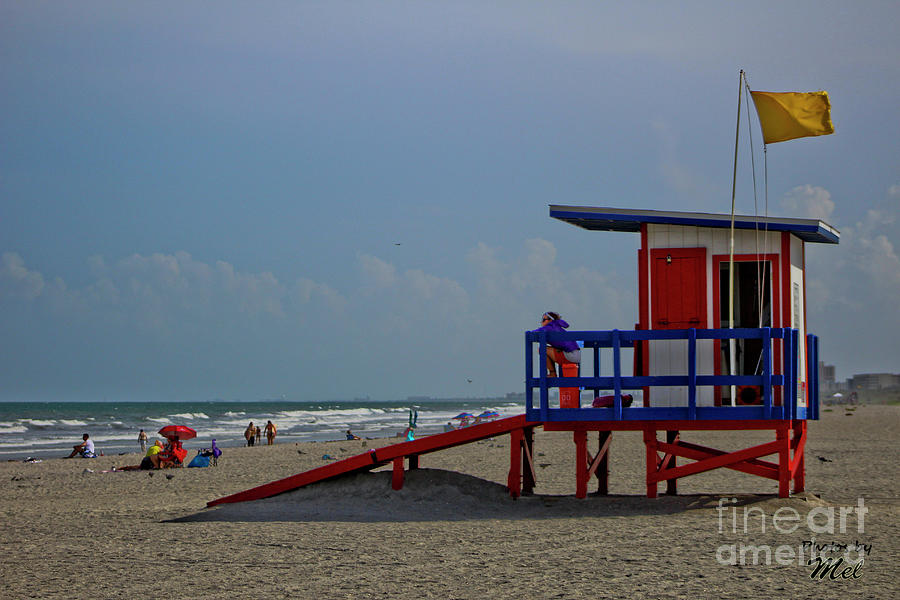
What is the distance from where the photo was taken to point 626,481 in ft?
68.4

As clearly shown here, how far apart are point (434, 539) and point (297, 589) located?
9.80 ft

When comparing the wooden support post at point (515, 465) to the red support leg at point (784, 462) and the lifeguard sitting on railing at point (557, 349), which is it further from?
the red support leg at point (784, 462)

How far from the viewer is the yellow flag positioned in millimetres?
14109

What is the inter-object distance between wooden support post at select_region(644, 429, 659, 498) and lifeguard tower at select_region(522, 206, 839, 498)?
0.02 meters

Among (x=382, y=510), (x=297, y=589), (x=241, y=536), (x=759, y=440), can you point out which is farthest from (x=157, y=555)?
(x=759, y=440)

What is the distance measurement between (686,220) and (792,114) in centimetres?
214

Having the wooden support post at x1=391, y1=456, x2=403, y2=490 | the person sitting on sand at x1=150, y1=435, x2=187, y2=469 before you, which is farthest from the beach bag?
the wooden support post at x1=391, y1=456, x2=403, y2=490

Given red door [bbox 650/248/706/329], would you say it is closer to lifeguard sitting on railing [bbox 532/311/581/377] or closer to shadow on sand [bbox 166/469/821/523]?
lifeguard sitting on railing [bbox 532/311/581/377]

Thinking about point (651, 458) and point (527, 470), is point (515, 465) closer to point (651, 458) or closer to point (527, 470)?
point (527, 470)

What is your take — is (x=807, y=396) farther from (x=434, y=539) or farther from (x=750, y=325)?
(x=434, y=539)

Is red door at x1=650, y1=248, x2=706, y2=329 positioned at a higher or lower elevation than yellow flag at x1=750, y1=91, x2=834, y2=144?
lower

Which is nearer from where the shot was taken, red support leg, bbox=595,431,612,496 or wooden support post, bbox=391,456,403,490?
wooden support post, bbox=391,456,403,490

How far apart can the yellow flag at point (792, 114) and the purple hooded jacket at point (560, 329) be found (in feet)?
13.2

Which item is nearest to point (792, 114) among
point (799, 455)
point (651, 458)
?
point (799, 455)
